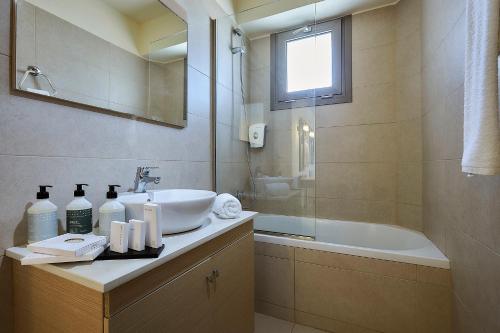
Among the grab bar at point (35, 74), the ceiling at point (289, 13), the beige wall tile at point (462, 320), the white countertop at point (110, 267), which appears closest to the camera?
the white countertop at point (110, 267)

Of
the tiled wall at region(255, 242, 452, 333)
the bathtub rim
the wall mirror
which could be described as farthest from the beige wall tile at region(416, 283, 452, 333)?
the wall mirror

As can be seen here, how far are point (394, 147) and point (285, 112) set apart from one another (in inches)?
39.7

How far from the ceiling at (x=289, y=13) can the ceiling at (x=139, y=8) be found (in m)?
1.03

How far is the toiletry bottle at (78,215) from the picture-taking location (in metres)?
0.81

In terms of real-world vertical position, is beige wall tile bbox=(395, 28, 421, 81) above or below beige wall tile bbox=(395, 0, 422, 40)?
below

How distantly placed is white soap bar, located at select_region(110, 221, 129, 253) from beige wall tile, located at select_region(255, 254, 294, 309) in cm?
114

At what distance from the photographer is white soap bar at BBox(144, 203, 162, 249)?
0.75 metres

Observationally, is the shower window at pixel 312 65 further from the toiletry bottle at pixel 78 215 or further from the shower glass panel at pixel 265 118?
the toiletry bottle at pixel 78 215

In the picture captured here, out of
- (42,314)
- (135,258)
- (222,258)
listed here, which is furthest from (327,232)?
(42,314)

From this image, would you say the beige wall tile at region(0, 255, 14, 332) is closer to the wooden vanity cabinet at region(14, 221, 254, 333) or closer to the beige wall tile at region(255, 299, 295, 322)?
the wooden vanity cabinet at region(14, 221, 254, 333)

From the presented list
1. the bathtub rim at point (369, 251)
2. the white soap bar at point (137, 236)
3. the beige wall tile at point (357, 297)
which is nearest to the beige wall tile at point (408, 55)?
the bathtub rim at point (369, 251)

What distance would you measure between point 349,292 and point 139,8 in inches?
79.2

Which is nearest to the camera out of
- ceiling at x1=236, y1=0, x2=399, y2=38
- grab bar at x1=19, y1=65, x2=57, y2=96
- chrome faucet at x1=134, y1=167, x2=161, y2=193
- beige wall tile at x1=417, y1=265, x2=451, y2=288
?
grab bar at x1=19, y1=65, x2=57, y2=96

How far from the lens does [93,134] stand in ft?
3.32
